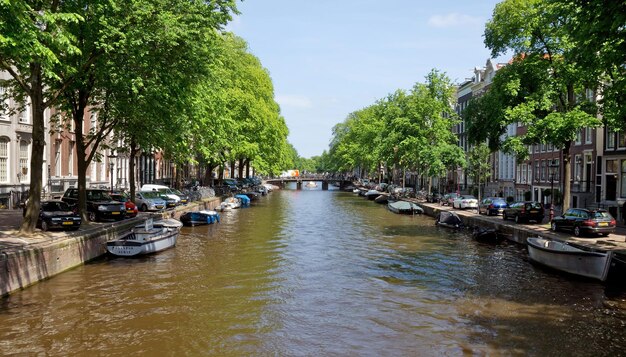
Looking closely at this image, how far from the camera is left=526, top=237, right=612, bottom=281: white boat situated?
20.7 metres

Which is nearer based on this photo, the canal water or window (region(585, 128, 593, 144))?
the canal water

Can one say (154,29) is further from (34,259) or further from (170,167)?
(170,167)

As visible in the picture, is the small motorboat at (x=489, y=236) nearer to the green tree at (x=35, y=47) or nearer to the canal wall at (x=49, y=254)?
the canal wall at (x=49, y=254)

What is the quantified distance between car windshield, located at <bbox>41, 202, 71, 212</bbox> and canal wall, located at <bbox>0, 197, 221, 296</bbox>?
126 centimetres

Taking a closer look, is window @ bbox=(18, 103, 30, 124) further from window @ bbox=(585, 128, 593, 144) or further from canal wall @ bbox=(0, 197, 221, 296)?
window @ bbox=(585, 128, 593, 144)

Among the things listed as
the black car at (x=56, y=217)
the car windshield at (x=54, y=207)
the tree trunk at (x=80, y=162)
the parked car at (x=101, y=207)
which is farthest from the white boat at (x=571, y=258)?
the tree trunk at (x=80, y=162)

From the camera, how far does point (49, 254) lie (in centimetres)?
1958

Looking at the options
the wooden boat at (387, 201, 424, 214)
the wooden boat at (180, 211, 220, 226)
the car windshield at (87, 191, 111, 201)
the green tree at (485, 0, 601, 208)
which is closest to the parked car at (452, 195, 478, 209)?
the wooden boat at (387, 201, 424, 214)

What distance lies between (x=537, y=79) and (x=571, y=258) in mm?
14430

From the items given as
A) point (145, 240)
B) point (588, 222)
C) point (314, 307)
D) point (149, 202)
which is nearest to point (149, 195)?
point (149, 202)

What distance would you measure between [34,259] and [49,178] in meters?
25.8

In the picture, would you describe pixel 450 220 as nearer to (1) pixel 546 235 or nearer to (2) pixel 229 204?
(1) pixel 546 235

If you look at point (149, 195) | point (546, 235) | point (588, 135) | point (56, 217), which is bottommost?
point (546, 235)

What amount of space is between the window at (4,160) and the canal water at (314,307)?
1756 centimetres
